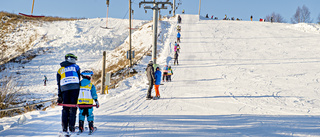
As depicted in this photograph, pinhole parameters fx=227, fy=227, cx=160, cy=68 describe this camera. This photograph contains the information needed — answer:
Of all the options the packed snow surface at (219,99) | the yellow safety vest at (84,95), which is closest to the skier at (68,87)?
the yellow safety vest at (84,95)

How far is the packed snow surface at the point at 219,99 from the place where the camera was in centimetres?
606

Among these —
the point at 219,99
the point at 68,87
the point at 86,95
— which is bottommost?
the point at 219,99

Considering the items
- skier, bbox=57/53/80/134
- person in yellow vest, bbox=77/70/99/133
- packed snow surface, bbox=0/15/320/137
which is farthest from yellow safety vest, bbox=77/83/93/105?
packed snow surface, bbox=0/15/320/137

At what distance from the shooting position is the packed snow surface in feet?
19.9

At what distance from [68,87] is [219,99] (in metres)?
7.06

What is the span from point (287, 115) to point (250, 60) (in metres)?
14.7

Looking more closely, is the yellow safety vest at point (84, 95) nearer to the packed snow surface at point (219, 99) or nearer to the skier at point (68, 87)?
the skier at point (68, 87)

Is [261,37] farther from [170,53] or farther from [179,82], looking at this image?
[179,82]

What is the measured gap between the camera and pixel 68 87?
16.2ft

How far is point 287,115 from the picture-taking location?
7.79 metres

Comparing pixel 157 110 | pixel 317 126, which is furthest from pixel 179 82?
pixel 317 126

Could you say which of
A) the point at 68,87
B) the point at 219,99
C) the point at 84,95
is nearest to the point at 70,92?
the point at 68,87

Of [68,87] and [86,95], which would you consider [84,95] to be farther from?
[68,87]

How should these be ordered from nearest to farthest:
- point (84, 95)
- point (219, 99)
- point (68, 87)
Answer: point (68, 87) < point (84, 95) < point (219, 99)
